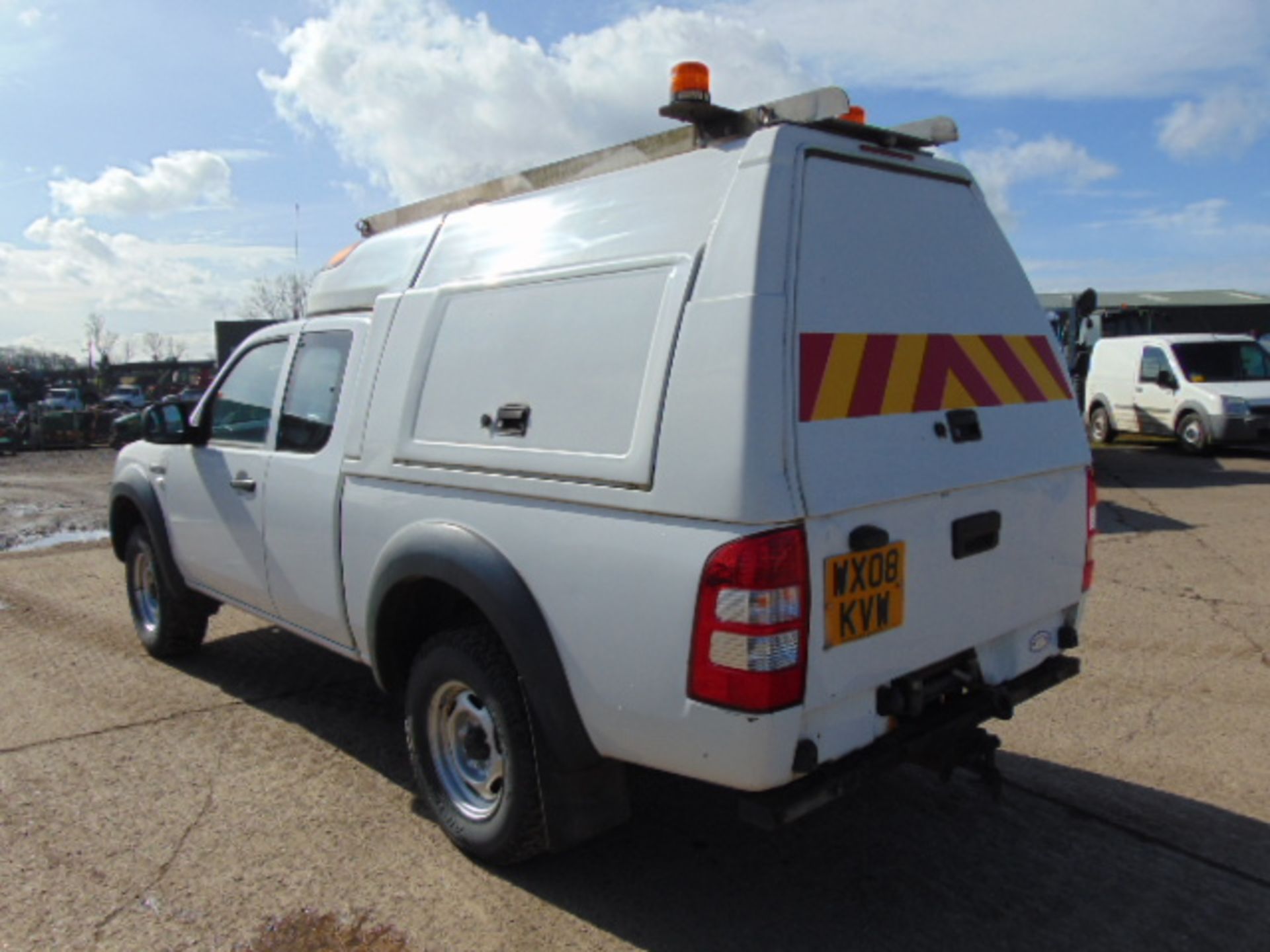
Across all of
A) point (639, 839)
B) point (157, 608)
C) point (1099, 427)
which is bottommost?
point (639, 839)

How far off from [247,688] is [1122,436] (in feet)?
61.8

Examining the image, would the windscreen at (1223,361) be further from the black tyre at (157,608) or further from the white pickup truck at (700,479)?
the black tyre at (157,608)

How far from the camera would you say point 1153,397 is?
16.3m

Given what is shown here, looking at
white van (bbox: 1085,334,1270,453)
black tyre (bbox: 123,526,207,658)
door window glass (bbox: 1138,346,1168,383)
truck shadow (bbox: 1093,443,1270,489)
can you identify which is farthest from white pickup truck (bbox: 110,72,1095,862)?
door window glass (bbox: 1138,346,1168,383)

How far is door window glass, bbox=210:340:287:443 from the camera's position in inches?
177

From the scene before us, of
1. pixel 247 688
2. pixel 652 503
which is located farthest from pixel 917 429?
pixel 247 688

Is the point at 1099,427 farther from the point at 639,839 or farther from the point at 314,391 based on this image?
the point at 314,391

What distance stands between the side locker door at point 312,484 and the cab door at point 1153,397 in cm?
1533

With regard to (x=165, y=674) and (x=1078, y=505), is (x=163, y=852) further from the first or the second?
(x=1078, y=505)

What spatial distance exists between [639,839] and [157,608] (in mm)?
3586

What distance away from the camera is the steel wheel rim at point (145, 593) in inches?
228

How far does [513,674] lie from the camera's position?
122 inches

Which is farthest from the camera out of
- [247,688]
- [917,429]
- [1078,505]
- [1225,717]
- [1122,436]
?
[1122,436]

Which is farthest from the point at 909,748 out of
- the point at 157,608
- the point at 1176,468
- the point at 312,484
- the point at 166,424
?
the point at 1176,468
